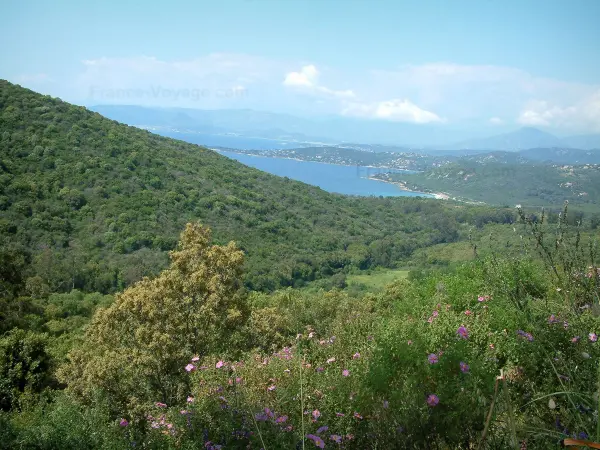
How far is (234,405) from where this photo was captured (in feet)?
8.26

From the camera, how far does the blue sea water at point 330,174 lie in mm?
97000

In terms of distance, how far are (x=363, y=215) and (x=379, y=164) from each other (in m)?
66.4

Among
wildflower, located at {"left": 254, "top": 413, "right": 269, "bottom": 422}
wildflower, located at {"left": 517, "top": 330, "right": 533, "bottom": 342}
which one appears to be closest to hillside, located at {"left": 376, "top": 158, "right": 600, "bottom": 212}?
wildflower, located at {"left": 517, "top": 330, "right": 533, "bottom": 342}

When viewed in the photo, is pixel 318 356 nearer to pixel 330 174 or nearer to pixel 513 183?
pixel 513 183

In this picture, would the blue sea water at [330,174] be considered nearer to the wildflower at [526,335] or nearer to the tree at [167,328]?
the tree at [167,328]

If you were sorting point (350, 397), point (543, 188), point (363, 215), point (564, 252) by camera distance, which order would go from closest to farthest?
point (564, 252) → point (350, 397) → point (363, 215) → point (543, 188)

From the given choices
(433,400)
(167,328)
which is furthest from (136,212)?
(433,400)

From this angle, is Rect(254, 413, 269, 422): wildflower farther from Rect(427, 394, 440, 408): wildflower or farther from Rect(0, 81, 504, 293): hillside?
Rect(0, 81, 504, 293): hillside

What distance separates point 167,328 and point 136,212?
31.8 m

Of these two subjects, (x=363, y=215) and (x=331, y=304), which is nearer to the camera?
(x=331, y=304)

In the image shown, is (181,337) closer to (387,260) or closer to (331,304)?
(331,304)

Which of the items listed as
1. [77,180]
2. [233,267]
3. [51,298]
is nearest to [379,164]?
[77,180]

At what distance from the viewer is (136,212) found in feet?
114

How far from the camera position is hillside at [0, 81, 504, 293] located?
27.7 m
